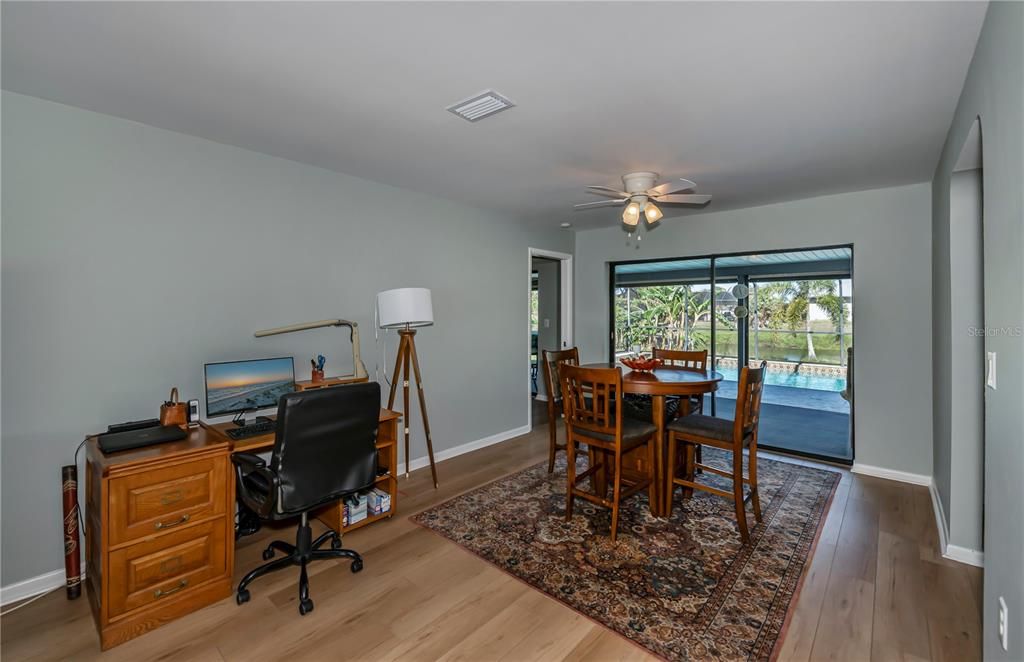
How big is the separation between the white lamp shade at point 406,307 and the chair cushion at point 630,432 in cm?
142

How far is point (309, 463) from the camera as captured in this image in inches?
89.2

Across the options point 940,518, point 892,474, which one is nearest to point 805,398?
point 892,474

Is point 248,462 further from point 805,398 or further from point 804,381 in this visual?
point 805,398

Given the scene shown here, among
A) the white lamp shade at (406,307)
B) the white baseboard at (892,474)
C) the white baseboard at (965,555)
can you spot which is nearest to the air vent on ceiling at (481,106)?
the white lamp shade at (406,307)

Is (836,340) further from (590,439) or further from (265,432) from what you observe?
(265,432)

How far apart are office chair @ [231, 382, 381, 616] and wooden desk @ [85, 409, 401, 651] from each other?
0.13m

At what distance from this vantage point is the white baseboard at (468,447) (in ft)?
13.7

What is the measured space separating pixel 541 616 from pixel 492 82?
2.56 metres

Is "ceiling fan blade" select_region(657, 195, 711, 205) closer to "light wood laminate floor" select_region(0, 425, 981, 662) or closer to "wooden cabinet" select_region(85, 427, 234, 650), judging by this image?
"light wood laminate floor" select_region(0, 425, 981, 662)

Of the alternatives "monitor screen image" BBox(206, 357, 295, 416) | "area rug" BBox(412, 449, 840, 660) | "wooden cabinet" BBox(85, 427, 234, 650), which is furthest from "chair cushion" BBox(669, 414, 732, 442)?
"wooden cabinet" BBox(85, 427, 234, 650)

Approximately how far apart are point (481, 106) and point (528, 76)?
1.23 feet

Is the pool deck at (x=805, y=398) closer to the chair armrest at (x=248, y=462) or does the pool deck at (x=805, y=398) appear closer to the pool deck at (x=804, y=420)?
the pool deck at (x=804, y=420)

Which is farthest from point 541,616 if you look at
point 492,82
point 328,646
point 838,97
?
point 838,97

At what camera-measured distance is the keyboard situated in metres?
2.55
